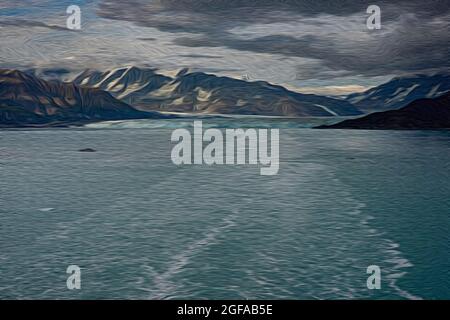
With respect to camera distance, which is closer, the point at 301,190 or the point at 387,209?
the point at 387,209

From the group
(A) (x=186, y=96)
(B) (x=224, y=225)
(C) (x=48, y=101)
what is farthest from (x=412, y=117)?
(C) (x=48, y=101)

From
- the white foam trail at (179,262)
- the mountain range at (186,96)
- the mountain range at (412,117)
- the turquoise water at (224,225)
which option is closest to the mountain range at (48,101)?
the mountain range at (186,96)

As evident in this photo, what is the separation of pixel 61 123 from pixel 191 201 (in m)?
5.96

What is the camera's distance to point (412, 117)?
16.0m

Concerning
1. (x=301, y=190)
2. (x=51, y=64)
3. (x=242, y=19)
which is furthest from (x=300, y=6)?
(x=51, y=64)

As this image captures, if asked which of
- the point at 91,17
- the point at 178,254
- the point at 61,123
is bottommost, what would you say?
the point at 178,254

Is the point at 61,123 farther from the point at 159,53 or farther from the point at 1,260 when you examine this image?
the point at 1,260

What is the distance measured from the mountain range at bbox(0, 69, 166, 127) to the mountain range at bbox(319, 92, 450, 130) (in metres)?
6.22

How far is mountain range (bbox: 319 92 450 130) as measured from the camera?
573 inches

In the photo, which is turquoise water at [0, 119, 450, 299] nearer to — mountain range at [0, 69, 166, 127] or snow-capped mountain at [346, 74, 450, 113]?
mountain range at [0, 69, 166, 127]

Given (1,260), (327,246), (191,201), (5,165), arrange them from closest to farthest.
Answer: (1,260) < (327,246) < (191,201) < (5,165)

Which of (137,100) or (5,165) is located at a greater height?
(137,100)

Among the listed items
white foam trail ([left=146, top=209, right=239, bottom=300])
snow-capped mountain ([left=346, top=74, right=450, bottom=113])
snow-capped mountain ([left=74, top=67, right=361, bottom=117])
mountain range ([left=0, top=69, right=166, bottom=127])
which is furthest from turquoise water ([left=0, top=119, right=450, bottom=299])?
snow-capped mountain ([left=346, top=74, right=450, bottom=113])

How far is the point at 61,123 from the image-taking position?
1664 centimetres
